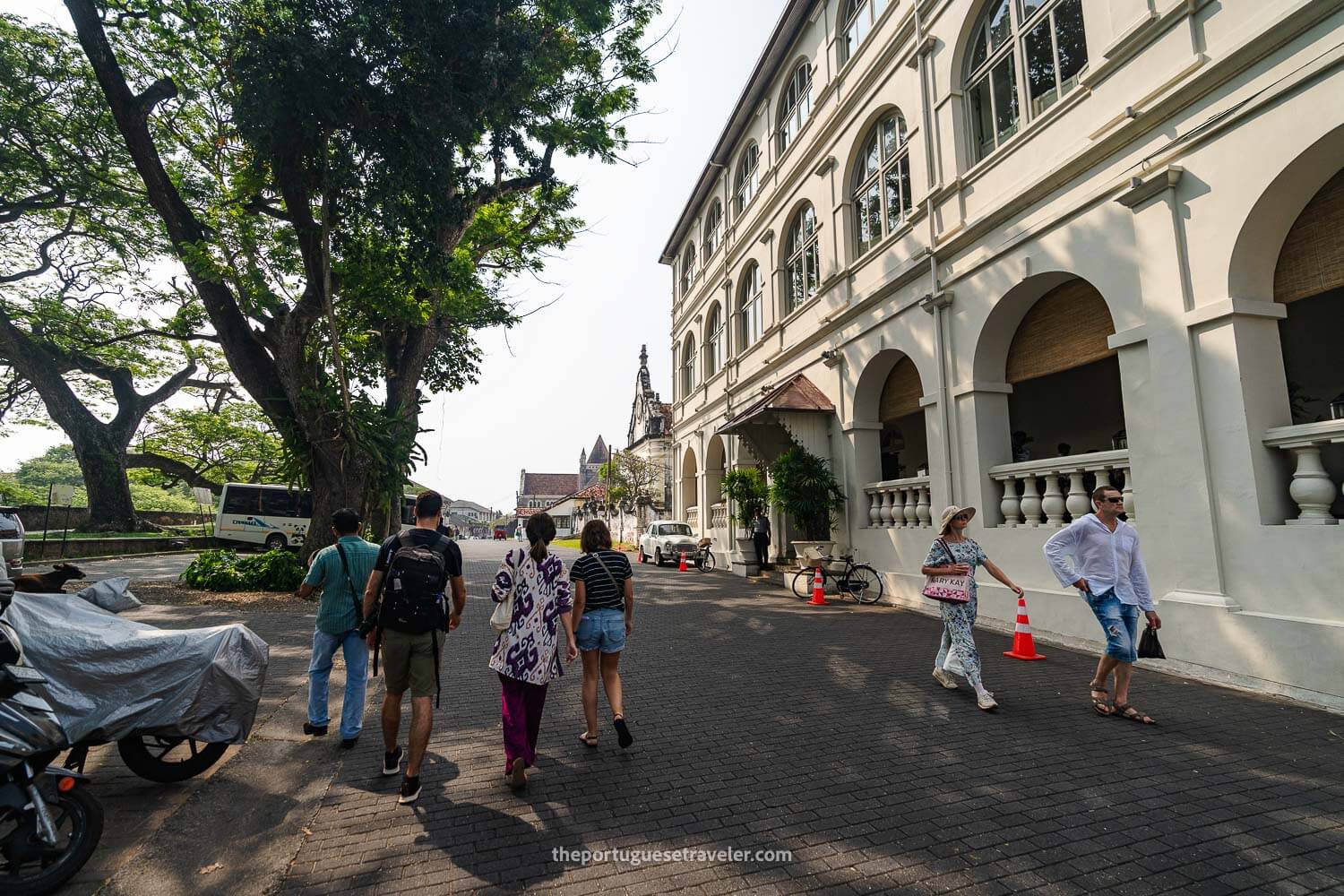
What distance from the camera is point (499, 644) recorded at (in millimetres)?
3992

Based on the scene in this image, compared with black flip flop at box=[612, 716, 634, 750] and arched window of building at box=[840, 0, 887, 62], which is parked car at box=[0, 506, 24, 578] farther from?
arched window of building at box=[840, 0, 887, 62]

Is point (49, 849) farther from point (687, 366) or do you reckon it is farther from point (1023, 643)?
point (687, 366)

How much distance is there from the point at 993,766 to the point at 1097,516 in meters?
2.38

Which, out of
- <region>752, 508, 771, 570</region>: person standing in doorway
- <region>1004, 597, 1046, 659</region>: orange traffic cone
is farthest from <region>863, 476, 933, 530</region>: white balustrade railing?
<region>752, 508, 771, 570</region>: person standing in doorway

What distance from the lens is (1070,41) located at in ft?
28.0

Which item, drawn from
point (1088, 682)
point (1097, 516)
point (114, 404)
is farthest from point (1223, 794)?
point (114, 404)

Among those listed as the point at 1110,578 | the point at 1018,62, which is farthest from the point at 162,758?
the point at 1018,62

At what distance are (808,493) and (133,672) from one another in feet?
37.3

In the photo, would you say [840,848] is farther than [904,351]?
No

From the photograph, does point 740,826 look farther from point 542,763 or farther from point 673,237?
point 673,237

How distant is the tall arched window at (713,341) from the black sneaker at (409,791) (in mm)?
19740

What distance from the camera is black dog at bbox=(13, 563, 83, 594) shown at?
3824 mm

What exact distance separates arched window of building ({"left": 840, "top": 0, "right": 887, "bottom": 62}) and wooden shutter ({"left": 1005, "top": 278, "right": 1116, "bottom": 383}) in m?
7.67

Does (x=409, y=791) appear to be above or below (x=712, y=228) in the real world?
below
